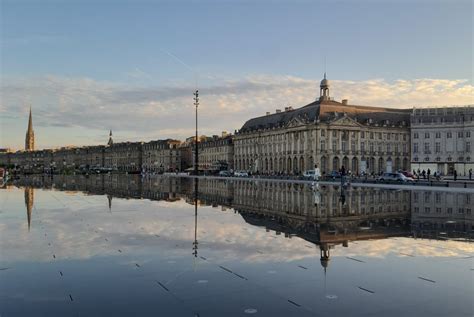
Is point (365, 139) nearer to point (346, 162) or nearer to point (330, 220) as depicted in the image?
point (346, 162)

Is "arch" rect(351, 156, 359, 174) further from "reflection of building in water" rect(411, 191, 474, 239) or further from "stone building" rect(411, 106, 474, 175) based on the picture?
"reflection of building in water" rect(411, 191, 474, 239)

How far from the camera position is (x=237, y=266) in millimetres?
12422

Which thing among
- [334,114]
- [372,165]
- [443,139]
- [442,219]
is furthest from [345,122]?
[442,219]

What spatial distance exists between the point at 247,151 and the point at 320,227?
131235mm

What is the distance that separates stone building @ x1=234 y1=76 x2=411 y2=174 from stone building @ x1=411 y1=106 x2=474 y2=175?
8.21 m

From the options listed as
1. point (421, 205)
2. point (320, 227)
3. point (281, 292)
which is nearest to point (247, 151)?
point (421, 205)

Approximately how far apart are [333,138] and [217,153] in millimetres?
68986

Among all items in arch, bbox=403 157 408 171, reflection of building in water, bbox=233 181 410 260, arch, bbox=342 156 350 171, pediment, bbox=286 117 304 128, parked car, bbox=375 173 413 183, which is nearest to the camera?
reflection of building in water, bbox=233 181 410 260

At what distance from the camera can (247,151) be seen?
15088 cm

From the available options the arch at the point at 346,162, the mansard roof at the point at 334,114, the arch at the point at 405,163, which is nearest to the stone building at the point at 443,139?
the arch at the point at 405,163

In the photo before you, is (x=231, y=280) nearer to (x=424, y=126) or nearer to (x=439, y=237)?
(x=439, y=237)

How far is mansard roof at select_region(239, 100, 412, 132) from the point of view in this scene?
383 feet

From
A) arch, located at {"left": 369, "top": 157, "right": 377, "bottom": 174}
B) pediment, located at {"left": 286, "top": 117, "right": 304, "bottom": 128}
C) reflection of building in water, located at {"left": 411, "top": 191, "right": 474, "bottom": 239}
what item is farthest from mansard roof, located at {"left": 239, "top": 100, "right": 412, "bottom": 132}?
reflection of building in water, located at {"left": 411, "top": 191, "right": 474, "bottom": 239}

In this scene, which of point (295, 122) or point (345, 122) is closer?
point (345, 122)
